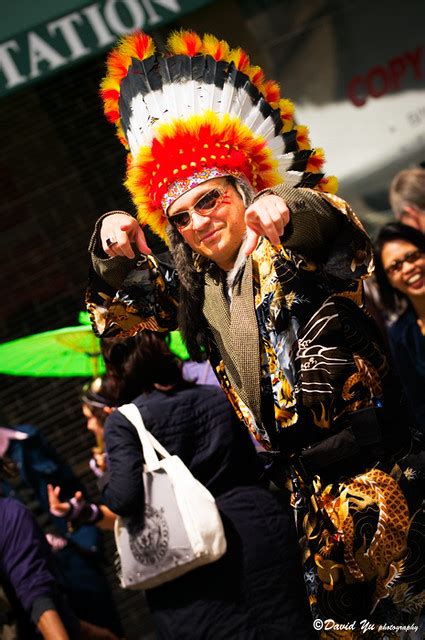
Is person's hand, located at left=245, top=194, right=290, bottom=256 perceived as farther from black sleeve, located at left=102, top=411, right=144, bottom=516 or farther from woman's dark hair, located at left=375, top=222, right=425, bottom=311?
woman's dark hair, located at left=375, top=222, right=425, bottom=311

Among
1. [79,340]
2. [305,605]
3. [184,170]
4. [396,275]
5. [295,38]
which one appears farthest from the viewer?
[295,38]

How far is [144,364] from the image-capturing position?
3.79m

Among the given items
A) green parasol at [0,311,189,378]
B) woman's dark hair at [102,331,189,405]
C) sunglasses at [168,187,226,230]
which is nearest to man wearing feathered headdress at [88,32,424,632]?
sunglasses at [168,187,226,230]

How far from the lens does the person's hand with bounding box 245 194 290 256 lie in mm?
2328

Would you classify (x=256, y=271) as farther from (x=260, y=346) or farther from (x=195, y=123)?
(x=195, y=123)

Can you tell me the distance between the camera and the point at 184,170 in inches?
110

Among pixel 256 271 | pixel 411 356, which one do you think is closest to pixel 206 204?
pixel 256 271

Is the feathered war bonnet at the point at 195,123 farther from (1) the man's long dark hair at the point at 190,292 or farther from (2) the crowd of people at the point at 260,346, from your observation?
(1) the man's long dark hair at the point at 190,292

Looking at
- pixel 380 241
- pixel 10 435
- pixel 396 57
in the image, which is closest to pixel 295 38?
pixel 396 57

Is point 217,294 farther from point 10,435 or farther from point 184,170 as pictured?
point 10,435

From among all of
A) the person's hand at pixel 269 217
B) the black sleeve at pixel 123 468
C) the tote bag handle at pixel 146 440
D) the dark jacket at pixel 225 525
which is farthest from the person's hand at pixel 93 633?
the person's hand at pixel 269 217

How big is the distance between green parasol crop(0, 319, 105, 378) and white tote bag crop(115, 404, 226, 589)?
34.6 inches

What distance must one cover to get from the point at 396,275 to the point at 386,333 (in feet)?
1.08

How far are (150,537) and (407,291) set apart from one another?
199 cm
